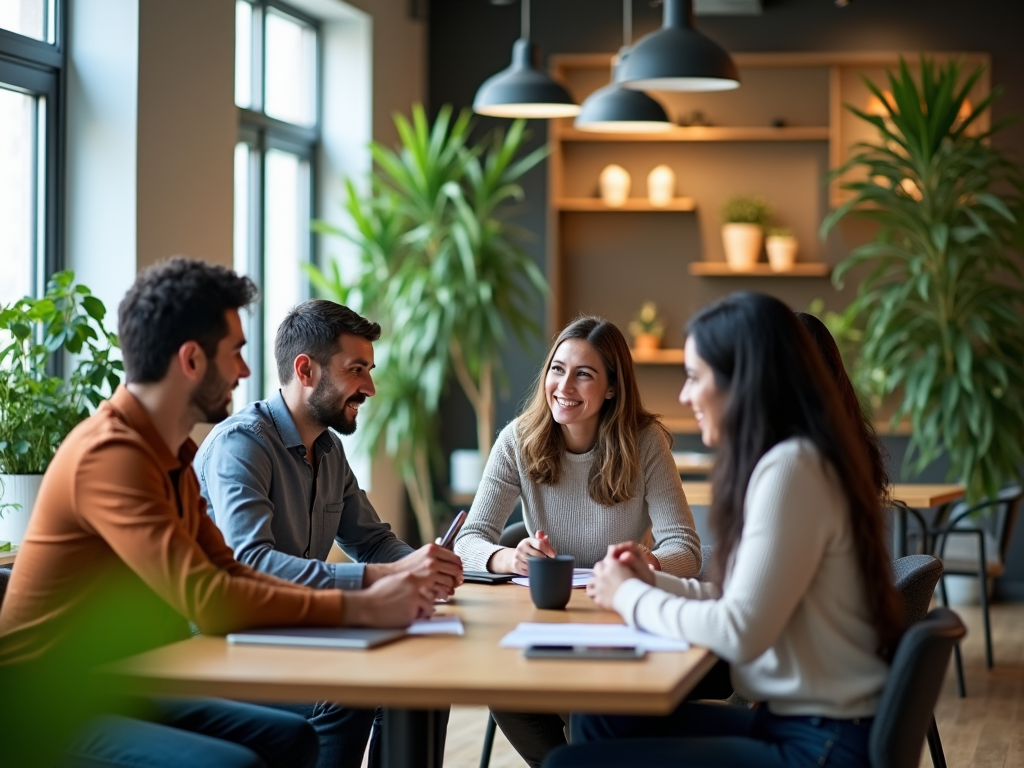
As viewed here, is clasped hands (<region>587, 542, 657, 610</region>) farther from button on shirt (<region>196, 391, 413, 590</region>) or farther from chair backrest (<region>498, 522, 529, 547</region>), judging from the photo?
chair backrest (<region>498, 522, 529, 547</region>)

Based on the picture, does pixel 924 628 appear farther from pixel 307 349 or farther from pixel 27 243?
pixel 27 243

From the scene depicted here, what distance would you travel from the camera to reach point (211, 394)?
2230 millimetres

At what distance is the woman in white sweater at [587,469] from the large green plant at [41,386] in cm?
134

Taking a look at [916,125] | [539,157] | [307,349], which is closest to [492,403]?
[539,157]

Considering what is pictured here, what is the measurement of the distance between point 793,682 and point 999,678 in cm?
393

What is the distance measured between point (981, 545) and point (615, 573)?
360 centimetres

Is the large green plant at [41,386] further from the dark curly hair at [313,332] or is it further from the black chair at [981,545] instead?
the black chair at [981,545]

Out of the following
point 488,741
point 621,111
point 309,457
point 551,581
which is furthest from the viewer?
point 621,111

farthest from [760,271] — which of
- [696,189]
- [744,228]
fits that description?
[696,189]

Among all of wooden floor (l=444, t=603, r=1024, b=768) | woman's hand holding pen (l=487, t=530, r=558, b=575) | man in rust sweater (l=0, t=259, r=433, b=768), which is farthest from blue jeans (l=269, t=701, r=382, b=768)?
wooden floor (l=444, t=603, r=1024, b=768)

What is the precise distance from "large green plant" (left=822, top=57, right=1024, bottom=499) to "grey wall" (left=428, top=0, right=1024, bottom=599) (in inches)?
41.4

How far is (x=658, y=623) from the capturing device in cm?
211

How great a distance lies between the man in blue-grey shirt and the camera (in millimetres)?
2729

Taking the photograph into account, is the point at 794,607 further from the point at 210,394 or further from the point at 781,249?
the point at 781,249
